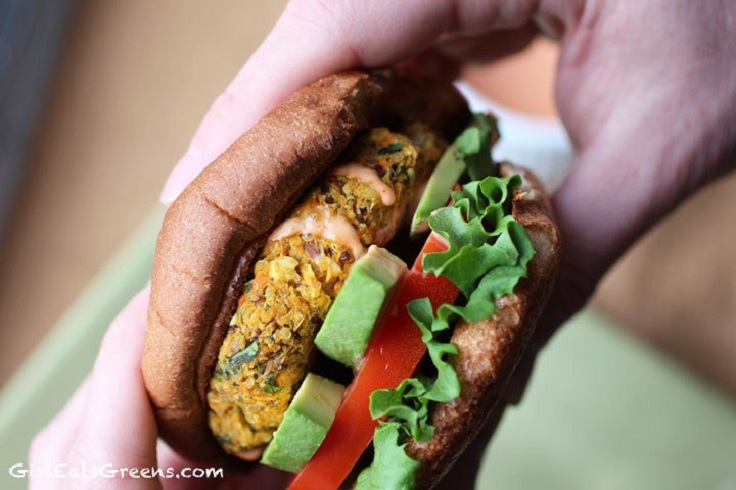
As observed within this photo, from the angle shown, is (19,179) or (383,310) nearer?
(383,310)

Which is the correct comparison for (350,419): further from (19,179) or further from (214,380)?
(19,179)

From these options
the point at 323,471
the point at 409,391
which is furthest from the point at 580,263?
the point at 323,471

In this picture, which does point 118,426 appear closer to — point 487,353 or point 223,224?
point 223,224

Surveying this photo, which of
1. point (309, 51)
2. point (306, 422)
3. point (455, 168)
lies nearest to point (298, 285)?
point (306, 422)

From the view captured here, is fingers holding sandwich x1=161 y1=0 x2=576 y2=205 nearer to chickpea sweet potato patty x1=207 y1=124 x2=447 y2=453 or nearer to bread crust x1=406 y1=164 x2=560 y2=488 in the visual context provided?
chickpea sweet potato patty x1=207 y1=124 x2=447 y2=453

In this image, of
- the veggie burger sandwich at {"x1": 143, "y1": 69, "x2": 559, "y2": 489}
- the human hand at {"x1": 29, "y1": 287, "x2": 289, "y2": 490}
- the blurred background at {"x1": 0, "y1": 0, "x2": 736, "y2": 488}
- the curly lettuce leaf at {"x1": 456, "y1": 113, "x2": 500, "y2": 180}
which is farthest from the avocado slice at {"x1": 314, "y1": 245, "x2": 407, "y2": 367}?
the blurred background at {"x1": 0, "y1": 0, "x2": 736, "y2": 488}

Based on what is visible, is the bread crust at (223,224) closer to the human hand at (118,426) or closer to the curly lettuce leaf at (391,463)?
the human hand at (118,426)

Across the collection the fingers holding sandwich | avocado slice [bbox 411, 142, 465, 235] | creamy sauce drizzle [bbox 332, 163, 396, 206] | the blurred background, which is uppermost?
the fingers holding sandwich
